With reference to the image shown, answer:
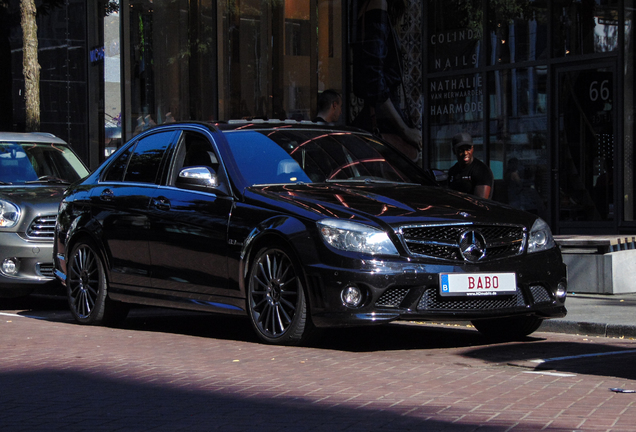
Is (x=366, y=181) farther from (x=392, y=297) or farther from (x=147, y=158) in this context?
(x=147, y=158)

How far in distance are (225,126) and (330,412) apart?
393cm

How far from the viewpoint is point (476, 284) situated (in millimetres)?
7141

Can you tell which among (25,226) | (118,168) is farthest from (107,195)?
(25,226)

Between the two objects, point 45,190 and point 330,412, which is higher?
point 45,190

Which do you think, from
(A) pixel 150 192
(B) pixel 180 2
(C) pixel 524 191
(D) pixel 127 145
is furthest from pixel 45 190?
(B) pixel 180 2

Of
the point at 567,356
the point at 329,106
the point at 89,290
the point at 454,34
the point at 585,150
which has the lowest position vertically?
the point at 567,356

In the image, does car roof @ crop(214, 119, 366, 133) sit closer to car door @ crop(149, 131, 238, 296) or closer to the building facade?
car door @ crop(149, 131, 238, 296)

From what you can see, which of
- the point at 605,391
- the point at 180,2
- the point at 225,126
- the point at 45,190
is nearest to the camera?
Result: the point at 605,391

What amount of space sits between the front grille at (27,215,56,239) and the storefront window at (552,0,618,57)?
7.71 m

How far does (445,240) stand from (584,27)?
336 inches

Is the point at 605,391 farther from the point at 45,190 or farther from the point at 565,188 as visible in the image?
the point at 565,188

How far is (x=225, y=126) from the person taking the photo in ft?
28.2

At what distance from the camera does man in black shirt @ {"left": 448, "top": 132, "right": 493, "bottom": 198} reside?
33.8ft

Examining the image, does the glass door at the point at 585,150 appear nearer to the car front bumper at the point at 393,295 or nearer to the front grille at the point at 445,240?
the front grille at the point at 445,240
